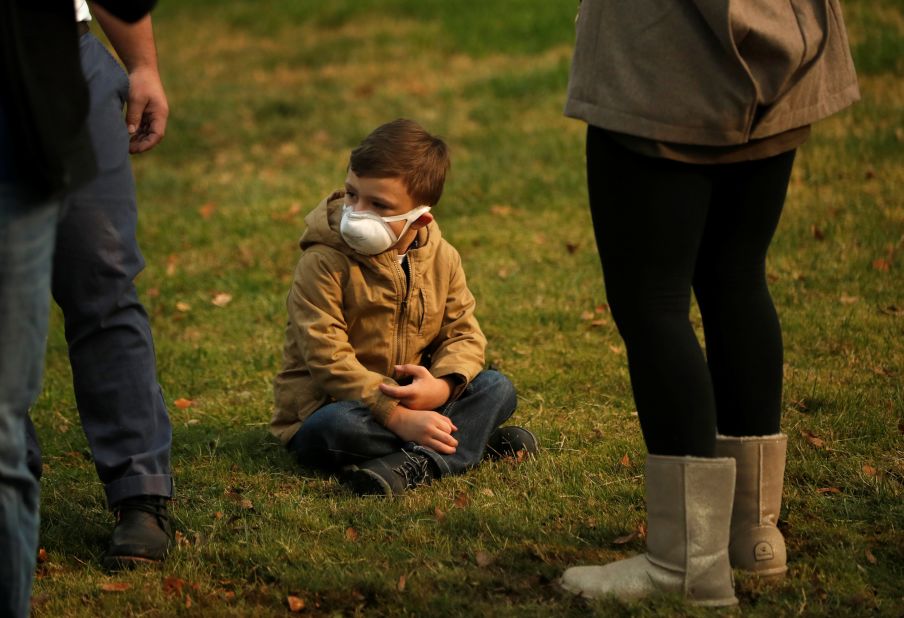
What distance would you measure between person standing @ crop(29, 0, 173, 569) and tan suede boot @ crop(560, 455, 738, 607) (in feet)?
4.61

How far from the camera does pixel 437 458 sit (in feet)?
13.7

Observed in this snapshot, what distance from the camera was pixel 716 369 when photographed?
10.4 feet

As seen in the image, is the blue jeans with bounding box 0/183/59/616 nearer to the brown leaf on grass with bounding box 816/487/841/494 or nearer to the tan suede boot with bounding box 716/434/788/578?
the tan suede boot with bounding box 716/434/788/578

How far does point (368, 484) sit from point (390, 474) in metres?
0.08

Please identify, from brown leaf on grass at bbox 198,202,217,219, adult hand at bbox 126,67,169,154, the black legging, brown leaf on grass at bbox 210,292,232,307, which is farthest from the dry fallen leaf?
brown leaf on grass at bbox 198,202,217,219

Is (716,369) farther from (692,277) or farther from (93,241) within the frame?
(93,241)

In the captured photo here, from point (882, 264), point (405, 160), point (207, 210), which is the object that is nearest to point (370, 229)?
point (405, 160)

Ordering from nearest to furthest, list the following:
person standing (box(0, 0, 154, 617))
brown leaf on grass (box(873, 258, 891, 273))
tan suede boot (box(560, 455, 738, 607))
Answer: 1. person standing (box(0, 0, 154, 617))
2. tan suede boot (box(560, 455, 738, 607))
3. brown leaf on grass (box(873, 258, 891, 273))

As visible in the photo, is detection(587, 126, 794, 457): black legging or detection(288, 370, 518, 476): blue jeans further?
detection(288, 370, 518, 476): blue jeans

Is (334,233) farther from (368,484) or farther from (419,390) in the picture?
(368,484)

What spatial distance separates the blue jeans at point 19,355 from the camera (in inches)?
92.2

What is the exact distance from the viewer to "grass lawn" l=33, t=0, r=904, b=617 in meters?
3.38

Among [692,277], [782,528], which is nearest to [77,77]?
[692,277]

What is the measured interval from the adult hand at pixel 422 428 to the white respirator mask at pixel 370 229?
1.85ft
